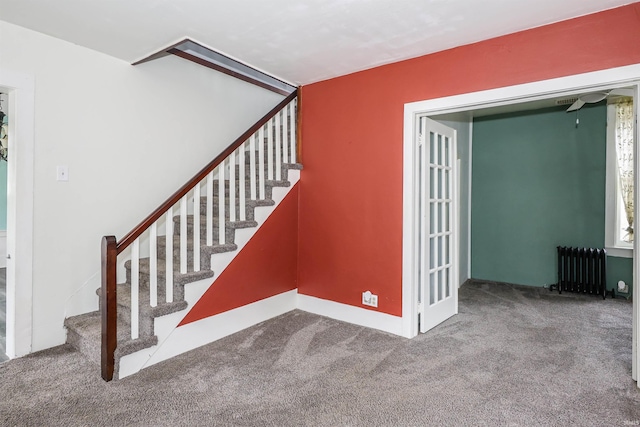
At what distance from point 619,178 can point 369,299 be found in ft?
12.3

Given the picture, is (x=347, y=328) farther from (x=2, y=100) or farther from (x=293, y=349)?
(x=2, y=100)

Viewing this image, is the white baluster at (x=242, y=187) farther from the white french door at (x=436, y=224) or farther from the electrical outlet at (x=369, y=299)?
the white french door at (x=436, y=224)

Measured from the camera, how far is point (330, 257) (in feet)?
12.5

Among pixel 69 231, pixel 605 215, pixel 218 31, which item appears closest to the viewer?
pixel 218 31

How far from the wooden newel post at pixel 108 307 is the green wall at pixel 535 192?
505cm

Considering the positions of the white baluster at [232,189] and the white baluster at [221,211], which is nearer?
the white baluster at [221,211]

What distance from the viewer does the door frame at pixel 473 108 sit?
2.35 meters

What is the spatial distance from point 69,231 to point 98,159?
65cm

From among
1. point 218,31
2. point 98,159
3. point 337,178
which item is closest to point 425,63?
point 337,178

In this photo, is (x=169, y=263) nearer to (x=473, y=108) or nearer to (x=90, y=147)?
(x=90, y=147)

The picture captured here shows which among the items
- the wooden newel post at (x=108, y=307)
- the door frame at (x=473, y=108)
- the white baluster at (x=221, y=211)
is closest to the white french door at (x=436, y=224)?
the door frame at (x=473, y=108)

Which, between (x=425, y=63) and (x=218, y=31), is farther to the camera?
(x=425, y=63)

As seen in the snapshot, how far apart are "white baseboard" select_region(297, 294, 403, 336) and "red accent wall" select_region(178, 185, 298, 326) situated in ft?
0.89

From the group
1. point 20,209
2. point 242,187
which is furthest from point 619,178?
point 20,209
